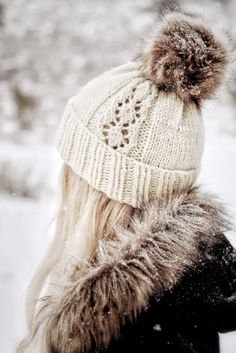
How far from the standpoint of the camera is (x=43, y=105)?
6586 millimetres

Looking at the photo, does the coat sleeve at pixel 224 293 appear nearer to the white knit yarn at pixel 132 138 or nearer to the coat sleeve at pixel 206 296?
the coat sleeve at pixel 206 296

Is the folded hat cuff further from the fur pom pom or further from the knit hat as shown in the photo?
the fur pom pom

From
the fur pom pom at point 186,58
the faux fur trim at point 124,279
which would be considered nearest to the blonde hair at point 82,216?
the faux fur trim at point 124,279

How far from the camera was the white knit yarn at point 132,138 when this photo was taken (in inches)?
43.7

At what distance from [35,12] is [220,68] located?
7.61 meters

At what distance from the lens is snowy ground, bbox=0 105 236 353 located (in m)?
2.41

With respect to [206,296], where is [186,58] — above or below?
above

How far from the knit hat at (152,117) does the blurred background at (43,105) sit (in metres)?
1.58

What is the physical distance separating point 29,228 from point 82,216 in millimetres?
2138

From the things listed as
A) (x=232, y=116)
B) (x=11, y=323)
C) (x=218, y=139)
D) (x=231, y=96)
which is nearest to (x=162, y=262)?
(x=11, y=323)

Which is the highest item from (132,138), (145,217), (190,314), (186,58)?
(186,58)

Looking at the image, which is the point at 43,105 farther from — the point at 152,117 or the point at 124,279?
the point at 124,279

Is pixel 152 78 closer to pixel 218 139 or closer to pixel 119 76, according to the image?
pixel 119 76

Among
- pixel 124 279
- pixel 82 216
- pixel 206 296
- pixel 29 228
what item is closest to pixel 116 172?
pixel 82 216
